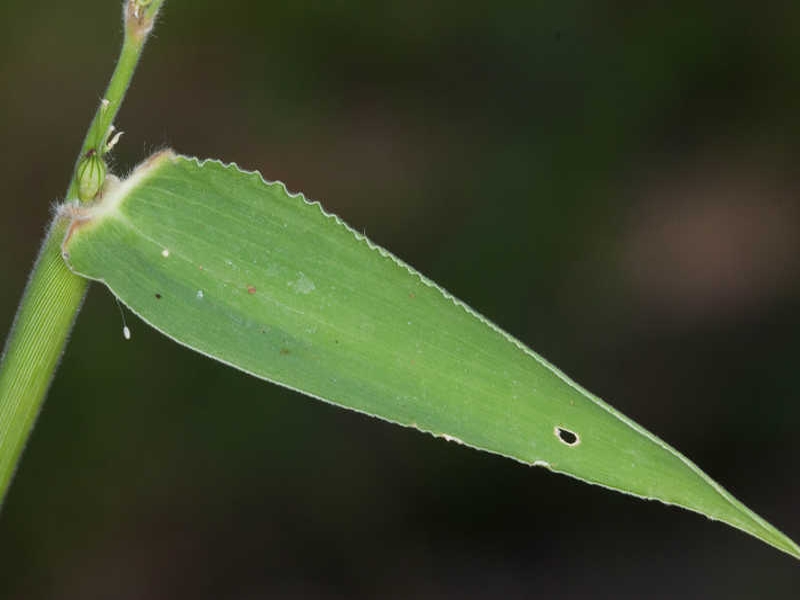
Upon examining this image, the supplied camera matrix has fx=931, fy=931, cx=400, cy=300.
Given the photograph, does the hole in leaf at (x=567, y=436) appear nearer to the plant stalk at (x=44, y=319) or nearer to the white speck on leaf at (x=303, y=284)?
the white speck on leaf at (x=303, y=284)

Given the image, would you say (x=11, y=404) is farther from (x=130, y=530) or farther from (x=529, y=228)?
(x=529, y=228)

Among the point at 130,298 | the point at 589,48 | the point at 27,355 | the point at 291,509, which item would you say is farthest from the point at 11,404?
the point at 589,48

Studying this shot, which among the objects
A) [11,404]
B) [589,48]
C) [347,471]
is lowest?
[11,404]

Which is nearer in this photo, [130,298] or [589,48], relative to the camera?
[130,298]

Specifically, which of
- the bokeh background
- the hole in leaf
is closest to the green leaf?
the hole in leaf

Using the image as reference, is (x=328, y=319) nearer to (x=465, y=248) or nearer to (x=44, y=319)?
(x=44, y=319)

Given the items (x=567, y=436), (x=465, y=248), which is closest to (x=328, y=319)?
(x=567, y=436)

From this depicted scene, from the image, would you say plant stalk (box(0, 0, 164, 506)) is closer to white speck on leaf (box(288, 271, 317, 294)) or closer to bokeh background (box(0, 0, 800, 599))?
white speck on leaf (box(288, 271, 317, 294))
